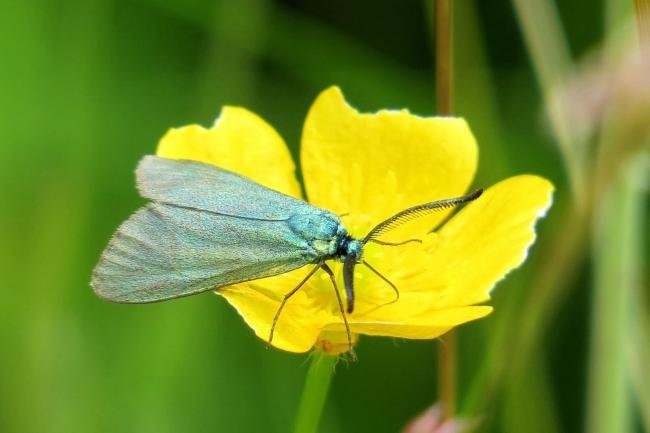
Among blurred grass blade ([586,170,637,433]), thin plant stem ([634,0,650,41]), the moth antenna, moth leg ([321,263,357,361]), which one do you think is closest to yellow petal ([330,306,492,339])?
moth leg ([321,263,357,361])

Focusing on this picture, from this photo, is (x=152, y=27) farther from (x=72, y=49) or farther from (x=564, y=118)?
(x=564, y=118)

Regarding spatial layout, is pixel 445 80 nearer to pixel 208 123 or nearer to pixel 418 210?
pixel 418 210

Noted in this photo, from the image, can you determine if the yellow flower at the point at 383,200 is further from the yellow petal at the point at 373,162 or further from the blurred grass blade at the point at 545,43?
the blurred grass blade at the point at 545,43

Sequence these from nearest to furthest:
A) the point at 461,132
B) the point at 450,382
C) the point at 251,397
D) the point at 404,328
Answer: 1. the point at 404,328
2. the point at 450,382
3. the point at 461,132
4. the point at 251,397

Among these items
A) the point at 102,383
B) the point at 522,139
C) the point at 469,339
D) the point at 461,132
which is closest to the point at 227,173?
the point at 461,132

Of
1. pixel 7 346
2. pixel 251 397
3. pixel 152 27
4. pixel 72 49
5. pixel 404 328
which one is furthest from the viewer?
pixel 152 27

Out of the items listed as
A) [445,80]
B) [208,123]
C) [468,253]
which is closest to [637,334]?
[468,253]

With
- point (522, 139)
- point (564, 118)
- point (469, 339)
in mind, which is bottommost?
point (469, 339)

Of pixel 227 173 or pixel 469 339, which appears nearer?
pixel 227 173

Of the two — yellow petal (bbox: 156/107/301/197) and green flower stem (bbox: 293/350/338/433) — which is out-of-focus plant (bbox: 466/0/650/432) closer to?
green flower stem (bbox: 293/350/338/433)
